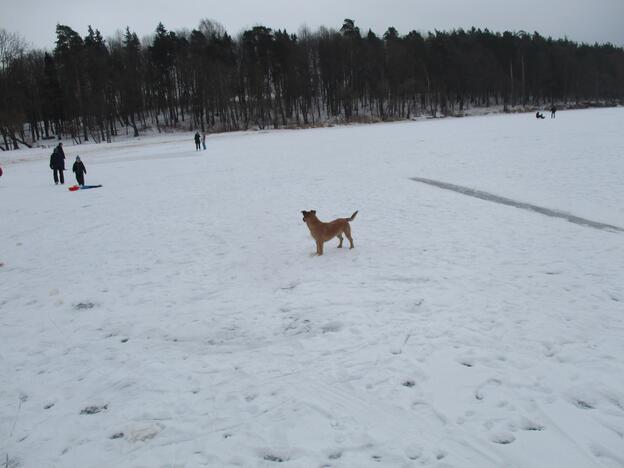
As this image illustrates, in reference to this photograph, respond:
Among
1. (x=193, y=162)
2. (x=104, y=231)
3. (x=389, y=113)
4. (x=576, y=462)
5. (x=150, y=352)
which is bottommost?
(x=576, y=462)

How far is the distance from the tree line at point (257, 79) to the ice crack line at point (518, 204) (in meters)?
45.9

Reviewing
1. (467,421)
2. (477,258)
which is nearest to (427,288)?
(477,258)

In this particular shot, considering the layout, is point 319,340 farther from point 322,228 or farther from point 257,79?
point 257,79

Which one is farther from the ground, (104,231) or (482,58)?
(482,58)

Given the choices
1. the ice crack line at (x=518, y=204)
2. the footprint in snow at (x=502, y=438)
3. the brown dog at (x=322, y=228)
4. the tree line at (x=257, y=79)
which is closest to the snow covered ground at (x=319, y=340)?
the footprint in snow at (x=502, y=438)

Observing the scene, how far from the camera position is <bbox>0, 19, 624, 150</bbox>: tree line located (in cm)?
5619

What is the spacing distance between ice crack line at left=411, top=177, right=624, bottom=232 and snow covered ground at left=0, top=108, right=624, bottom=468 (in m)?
0.32

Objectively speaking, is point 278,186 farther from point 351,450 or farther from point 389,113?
point 389,113

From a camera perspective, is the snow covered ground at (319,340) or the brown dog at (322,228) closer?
the snow covered ground at (319,340)

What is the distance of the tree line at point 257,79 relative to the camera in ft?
184

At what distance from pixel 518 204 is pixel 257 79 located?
57.3 m

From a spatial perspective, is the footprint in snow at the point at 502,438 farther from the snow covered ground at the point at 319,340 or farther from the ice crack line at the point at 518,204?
the ice crack line at the point at 518,204

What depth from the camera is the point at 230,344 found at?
4852 millimetres

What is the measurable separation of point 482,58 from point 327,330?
3506 inches
